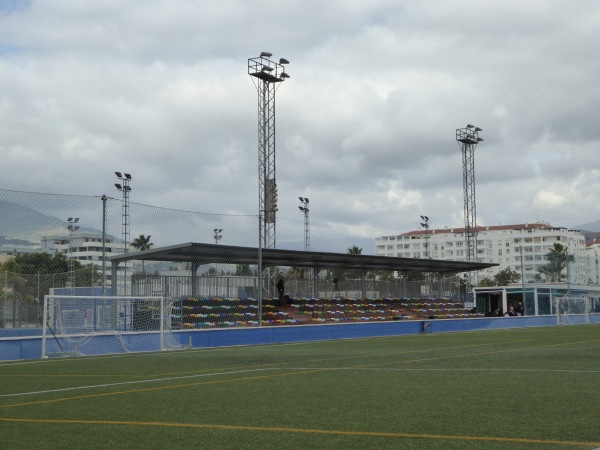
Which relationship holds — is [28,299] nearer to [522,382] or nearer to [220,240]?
[220,240]

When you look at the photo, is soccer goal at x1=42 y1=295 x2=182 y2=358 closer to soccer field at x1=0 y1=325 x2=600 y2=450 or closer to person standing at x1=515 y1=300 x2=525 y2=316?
soccer field at x1=0 y1=325 x2=600 y2=450

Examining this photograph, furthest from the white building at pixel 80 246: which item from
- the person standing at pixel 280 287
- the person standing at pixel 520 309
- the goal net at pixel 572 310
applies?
the person standing at pixel 520 309

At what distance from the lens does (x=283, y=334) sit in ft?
106

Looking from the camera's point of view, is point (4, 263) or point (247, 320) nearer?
point (4, 263)

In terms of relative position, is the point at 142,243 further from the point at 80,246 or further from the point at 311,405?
the point at 311,405

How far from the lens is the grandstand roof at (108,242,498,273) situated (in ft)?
110

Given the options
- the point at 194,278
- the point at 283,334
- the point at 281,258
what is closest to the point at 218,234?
the point at 283,334

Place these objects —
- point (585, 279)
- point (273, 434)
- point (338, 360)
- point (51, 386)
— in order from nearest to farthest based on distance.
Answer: point (273, 434) → point (51, 386) → point (338, 360) → point (585, 279)

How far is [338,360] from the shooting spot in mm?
19531

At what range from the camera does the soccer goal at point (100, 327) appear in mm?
24688

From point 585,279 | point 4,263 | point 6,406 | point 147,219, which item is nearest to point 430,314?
point 585,279

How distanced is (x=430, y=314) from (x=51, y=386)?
42700mm

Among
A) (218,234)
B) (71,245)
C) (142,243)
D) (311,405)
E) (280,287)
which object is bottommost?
(311,405)

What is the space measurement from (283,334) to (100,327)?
27.6 feet
